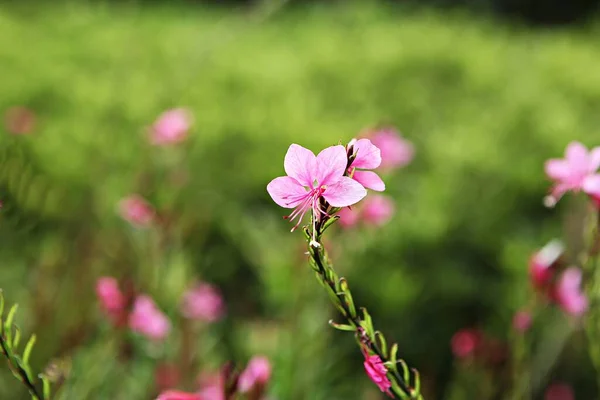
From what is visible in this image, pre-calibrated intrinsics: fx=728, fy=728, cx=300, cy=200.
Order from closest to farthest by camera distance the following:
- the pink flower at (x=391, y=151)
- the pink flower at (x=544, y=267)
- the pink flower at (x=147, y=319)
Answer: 1. the pink flower at (x=544, y=267)
2. the pink flower at (x=147, y=319)
3. the pink flower at (x=391, y=151)

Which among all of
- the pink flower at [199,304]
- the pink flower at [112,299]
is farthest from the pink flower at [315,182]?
the pink flower at [199,304]

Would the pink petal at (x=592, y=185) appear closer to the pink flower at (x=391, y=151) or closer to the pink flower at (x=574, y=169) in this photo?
the pink flower at (x=574, y=169)

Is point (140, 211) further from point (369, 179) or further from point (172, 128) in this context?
point (369, 179)

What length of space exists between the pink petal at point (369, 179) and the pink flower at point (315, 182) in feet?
0.16

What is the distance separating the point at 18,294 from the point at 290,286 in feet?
2.86

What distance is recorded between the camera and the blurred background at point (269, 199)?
1718 millimetres

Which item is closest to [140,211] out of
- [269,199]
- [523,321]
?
[523,321]

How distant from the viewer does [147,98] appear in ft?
11.0

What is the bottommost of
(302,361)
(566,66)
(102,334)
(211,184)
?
(566,66)

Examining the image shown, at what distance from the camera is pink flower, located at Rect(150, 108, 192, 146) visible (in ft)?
5.46

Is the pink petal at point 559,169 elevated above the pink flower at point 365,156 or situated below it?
below

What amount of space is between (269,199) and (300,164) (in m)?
2.00

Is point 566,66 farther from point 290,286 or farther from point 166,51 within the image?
point 290,286

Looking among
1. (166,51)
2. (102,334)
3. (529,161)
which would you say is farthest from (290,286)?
(166,51)
